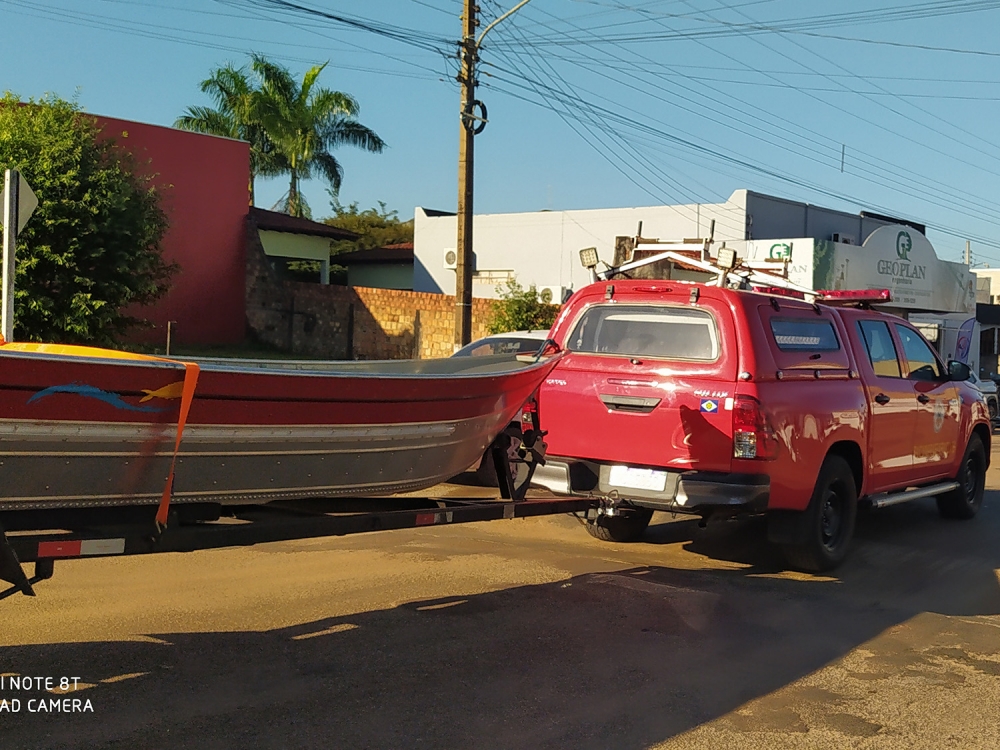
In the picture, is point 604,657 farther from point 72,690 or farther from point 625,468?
point 72,690

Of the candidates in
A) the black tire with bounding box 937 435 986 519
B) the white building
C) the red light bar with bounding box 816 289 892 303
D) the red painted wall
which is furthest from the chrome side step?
the red painted wall

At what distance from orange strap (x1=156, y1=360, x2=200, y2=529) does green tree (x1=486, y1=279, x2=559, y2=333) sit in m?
18.0

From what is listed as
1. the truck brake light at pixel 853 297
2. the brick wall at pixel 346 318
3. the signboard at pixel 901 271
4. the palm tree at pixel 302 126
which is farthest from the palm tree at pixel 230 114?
the truck brake light at pixel 853 297

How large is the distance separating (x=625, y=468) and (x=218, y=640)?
3061mm

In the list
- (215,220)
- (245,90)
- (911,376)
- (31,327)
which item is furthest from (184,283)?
(911,376)

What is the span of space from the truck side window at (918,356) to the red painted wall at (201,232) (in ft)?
59.1

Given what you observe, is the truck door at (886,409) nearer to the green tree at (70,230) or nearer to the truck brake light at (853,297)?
the truck brake light at (853,297)

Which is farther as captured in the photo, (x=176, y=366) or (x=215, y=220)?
(x=215, y=220)

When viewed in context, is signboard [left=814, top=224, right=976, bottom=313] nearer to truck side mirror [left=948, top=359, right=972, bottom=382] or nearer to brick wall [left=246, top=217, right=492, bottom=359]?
brick wall [left=246, top=217, right=492, bottom=359]

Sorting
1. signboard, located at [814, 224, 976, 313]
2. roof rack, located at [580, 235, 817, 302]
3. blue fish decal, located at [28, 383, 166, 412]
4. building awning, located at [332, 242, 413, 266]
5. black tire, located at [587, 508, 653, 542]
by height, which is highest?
building awning, located at [332, 242, 413, 266]

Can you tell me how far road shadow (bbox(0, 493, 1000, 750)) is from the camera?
4457mm

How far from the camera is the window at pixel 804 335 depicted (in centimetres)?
759

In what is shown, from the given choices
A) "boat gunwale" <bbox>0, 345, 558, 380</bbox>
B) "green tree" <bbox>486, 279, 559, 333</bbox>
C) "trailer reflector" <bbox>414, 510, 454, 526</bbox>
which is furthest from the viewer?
"green tree" <bbox>486, 279, 559, 333</bbox>

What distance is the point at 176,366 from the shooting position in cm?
452
